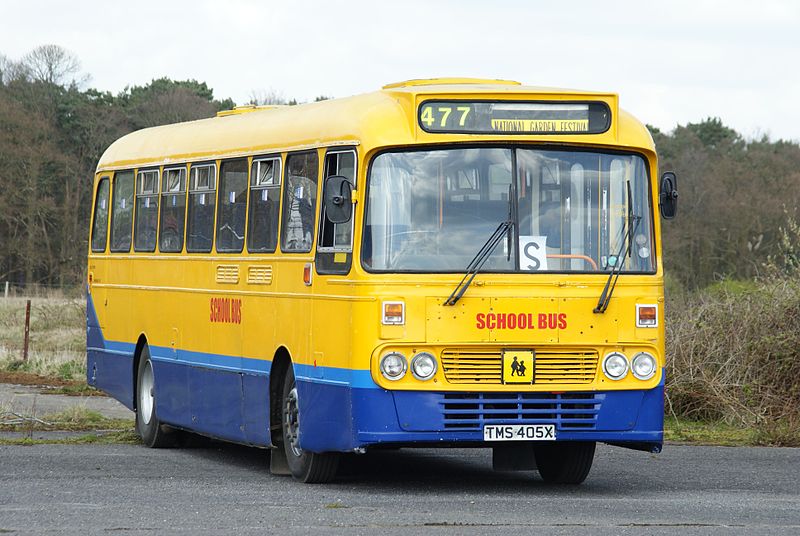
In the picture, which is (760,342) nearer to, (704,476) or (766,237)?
(704,476)

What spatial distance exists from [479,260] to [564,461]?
2286 millimetres

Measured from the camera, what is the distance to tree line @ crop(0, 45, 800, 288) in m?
54.8

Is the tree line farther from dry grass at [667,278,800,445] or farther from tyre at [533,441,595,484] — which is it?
tyre at [533,441,595,484]

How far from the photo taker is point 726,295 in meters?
23.4

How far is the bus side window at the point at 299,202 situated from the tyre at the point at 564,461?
2676mm

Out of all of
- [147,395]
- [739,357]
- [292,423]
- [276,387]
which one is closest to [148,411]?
[147,395]

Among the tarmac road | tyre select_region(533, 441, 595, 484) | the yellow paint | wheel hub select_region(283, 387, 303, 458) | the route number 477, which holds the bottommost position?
the tarmac road

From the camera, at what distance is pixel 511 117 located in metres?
13.9

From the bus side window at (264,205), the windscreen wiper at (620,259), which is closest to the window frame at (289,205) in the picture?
the bus side window at (264,205)

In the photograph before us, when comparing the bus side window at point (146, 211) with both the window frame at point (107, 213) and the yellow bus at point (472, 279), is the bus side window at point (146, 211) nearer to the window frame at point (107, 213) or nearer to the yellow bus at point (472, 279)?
the window frame at point (107, 213)

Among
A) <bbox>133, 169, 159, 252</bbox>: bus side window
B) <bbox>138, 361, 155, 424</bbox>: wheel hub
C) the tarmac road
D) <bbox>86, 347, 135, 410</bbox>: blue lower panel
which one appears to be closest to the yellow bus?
the tarmac road

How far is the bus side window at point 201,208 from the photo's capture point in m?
17.3

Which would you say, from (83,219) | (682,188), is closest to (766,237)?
(682,188)

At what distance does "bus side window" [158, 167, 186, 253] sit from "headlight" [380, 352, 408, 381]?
5268 millimetres
